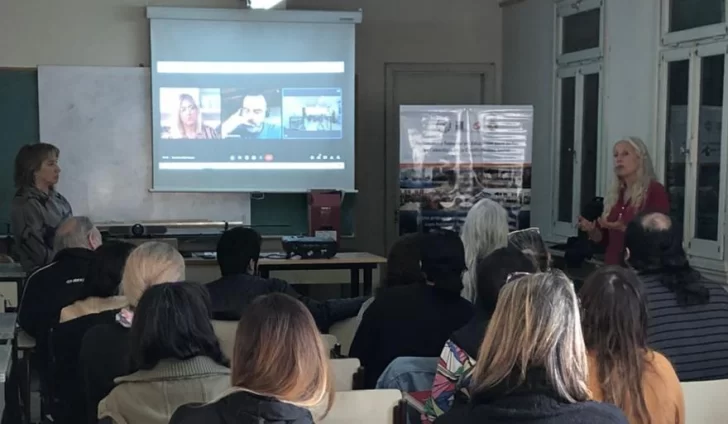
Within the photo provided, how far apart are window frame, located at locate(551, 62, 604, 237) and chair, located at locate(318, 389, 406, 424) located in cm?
422

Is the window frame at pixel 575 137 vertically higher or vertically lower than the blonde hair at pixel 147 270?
higher

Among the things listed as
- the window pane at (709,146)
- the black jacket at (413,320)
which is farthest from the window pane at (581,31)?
the black jacket at (413,320)

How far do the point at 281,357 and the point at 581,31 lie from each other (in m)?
5.34

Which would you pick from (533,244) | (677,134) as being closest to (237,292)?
(533,244)

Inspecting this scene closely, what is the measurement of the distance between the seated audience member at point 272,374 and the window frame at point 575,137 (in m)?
4.74

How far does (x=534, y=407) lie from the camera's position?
1.63 meters

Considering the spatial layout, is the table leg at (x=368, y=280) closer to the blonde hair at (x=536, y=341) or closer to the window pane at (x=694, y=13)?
the window pane at (x=694, y=13)

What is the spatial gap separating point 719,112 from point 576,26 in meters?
1.91

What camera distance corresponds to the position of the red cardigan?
188 inches

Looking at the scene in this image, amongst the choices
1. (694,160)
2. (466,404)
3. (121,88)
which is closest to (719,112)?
(694,160)

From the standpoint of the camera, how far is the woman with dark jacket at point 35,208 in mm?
5363

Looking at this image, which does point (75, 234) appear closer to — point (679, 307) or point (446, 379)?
point (446, 379)

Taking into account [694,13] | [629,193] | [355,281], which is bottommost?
[355,281]

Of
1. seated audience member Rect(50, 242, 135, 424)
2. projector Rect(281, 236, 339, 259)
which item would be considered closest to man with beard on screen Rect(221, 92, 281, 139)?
projector Rect(281, 236, 339, 259)
